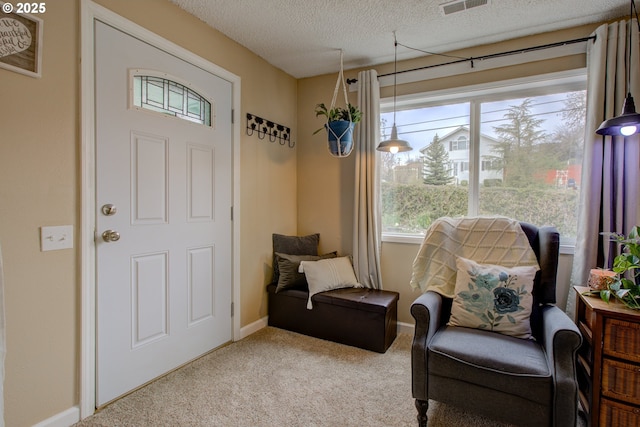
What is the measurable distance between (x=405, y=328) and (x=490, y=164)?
1.63 metres

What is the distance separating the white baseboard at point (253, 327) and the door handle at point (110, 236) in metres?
1.36

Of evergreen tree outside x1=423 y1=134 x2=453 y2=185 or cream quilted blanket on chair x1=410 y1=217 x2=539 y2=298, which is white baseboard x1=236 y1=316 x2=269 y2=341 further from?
evergreen tree outside x1=423 y1=134 x2=453 y2=185

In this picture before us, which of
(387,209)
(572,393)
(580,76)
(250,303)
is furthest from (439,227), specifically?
(250,303)

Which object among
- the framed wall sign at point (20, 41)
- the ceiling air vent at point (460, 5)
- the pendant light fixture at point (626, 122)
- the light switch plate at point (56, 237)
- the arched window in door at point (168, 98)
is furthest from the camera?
the ceiling air vent at point (460, 5)

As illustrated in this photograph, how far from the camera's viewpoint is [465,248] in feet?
7.19

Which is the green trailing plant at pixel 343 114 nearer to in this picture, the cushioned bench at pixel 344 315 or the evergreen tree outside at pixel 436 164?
the evergreen tree outside at pixel 436 164

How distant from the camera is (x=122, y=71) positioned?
1.85m

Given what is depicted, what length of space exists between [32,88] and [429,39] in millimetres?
2613

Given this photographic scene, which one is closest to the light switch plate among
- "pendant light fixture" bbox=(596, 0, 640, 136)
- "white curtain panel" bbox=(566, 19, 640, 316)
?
"pendant light fixture" bbox=(596, 0, 640, 136)

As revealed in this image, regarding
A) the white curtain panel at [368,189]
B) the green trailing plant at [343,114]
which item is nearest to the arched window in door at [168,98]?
the green trailing plant at [343,114]

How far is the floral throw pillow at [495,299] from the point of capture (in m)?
1.81

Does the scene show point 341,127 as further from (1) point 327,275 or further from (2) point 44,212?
(2) point 44,212

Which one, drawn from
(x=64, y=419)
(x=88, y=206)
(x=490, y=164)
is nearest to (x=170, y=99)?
(x=88, y=206)

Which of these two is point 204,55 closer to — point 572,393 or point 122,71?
point 122,71
